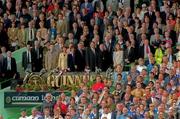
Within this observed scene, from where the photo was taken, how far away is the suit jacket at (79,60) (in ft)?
106

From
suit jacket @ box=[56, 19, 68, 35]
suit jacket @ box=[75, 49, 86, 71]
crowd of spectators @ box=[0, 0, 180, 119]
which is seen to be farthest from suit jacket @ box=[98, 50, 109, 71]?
suit jacket @ box=[56, 19, 68, 35]

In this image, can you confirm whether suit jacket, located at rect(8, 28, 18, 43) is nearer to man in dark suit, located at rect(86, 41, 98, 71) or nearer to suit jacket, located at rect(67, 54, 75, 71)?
suit jacket, located at rect(67, 54, 75, 71)

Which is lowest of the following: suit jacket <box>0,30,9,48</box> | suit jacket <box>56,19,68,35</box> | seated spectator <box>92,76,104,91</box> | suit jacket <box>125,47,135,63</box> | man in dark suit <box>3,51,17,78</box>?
seated spectator <box>92,76,104,91</box>

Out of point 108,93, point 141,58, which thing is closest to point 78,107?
point 108,93

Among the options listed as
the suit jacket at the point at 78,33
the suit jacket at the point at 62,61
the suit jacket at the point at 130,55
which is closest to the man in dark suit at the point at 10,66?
the suit jacket at the point at 62,61

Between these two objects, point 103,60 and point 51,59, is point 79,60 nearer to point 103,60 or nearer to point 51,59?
point 103,60

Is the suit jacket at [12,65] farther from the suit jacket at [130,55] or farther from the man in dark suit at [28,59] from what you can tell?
the suit jacket at [130,55]

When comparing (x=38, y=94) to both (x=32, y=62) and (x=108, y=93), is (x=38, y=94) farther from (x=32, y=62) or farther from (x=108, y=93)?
(x=108, y=93)

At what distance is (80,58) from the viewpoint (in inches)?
1275

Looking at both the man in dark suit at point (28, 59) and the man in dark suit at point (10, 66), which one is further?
the man in dark suit at point (10, 66)

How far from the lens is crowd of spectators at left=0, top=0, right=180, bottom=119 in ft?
91.4

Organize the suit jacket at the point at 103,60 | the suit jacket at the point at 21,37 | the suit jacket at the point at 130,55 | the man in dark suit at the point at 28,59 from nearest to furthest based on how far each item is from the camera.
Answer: the suit jacket at the point at 130,55 → the suit jacket at the point at 103,60 → the man in dark suit at the point at 28,59 → the suit jacket at the point at 21,37

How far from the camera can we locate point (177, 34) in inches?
1254

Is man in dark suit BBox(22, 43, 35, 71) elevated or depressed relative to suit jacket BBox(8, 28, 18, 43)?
depressed
